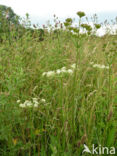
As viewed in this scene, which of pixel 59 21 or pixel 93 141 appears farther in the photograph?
pixel 59 21

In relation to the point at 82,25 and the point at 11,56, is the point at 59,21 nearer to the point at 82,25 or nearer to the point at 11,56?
the point at 11,56

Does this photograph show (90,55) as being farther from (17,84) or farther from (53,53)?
(17,84)

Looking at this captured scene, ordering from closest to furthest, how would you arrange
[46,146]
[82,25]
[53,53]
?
[46,146] < [82,25] < [53,53]

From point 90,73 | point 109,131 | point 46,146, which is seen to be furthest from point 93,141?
point 90,73

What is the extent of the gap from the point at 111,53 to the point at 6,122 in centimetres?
124

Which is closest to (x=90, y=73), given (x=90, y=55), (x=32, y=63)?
(x=90, y=55)

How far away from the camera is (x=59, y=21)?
14.1ft

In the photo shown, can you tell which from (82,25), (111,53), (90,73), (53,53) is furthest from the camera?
(53,53)

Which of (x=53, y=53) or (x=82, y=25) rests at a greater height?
(x=82, y=25)

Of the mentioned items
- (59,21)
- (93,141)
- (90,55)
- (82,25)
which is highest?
(59,21)

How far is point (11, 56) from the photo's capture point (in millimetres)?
3309

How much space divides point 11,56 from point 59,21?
1.52m

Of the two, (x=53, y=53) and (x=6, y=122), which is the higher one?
(x=53, y=53)

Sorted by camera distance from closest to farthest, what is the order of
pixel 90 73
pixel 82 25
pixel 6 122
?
pixel 6 122, pixel 82 25, pixel 90 73
